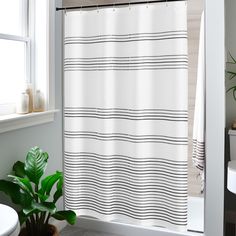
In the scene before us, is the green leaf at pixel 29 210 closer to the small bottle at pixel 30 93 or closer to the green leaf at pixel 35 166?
the green leaf at pixel 35 166

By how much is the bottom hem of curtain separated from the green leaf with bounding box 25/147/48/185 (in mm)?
708

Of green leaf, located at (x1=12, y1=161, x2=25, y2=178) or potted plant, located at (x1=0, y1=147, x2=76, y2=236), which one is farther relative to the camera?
green leaf, located at (x1=12, y1=161, x2=25, y2=178)

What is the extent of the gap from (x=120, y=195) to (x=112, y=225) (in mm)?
335

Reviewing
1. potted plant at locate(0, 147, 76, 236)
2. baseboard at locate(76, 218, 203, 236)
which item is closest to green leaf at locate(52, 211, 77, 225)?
potted plant at locate(0, 147, 76, 236)

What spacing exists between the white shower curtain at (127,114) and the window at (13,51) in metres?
0.31

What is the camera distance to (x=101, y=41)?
91.1 inches

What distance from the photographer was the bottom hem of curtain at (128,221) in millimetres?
2281

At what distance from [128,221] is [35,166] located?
94 cm

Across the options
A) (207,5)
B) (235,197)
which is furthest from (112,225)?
(207,5)

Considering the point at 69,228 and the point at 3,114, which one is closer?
the point at 3,114

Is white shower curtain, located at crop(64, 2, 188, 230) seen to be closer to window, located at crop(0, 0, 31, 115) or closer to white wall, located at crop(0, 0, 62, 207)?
white wall, located at crop(0, 0, 62, 207)

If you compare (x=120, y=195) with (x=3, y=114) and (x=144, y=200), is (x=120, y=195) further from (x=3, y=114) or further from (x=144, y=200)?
(x=3, y=114)

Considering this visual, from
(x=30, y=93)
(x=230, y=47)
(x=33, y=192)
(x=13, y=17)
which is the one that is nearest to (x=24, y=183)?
(x=33, y=192)

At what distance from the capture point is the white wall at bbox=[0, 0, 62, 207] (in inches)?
80.3
